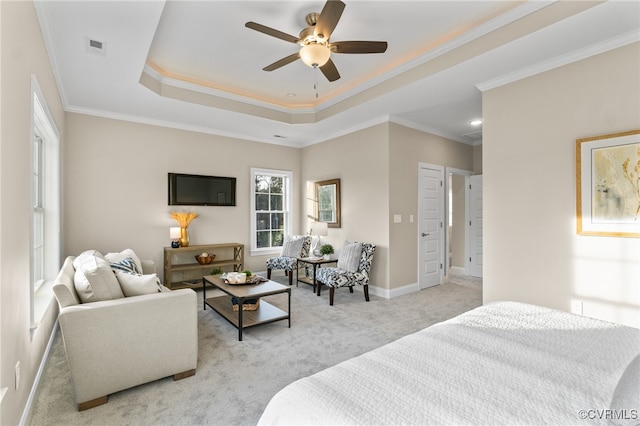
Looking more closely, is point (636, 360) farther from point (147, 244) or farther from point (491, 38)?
point (147, 244)

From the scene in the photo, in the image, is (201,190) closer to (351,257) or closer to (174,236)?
(174,236)

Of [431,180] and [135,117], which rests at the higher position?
[135,117]

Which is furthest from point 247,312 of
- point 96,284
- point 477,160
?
point 477,160

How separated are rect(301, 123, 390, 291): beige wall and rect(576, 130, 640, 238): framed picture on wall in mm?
2356

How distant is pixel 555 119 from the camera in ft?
9.90

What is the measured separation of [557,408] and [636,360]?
68 cm

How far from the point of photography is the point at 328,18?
2.32 metres

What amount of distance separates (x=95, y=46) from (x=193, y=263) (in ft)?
10.9

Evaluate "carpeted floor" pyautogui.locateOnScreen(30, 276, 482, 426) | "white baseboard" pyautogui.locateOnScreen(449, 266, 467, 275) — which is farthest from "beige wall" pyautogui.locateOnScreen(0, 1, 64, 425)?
"white baseboard" pyautogui.locateOnScreen(449, 266, 467, 275)

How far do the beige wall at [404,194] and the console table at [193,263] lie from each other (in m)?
2.60

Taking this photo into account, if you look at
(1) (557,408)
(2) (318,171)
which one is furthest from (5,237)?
(2) (318,171)

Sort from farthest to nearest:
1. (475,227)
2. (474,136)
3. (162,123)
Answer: (475,227) → (474,136) → (162,123)

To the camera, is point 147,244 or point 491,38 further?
point 147,244

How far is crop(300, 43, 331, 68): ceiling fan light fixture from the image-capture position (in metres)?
2.54
